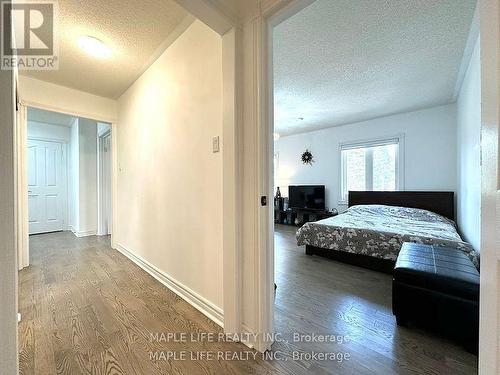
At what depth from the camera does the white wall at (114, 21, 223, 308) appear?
167cm

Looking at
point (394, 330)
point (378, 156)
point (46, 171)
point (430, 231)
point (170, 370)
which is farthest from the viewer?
point (46, 171)

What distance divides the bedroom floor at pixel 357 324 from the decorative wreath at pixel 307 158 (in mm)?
3271

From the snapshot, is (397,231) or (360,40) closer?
(360,40)

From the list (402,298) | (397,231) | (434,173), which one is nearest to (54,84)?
(402,298)

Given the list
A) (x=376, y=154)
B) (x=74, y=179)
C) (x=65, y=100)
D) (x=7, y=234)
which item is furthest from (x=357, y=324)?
(x=74, y=179)

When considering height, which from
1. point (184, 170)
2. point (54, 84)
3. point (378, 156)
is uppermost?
point (54, 84)

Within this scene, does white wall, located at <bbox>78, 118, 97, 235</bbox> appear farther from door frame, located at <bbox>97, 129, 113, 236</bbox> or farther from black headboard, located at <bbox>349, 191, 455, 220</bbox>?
black headboard, located at <bbox>349, 191, 455, 220</bbox>

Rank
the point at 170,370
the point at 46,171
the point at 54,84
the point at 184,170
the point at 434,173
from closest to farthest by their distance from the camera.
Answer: the point at 170,370 → the point at 184,170 → the point at 54,84 → the point at 434,173 → the point at 46,171

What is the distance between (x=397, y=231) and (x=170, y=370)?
8.88 ft

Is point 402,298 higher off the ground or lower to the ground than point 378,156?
lower

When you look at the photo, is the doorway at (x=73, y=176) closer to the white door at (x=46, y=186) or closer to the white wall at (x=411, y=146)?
the white door at (x=46, y=186)

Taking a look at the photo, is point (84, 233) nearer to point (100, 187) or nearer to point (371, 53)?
point (100, 187)

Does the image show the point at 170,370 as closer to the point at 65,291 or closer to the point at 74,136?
the point at 65,291

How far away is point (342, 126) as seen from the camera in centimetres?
493
